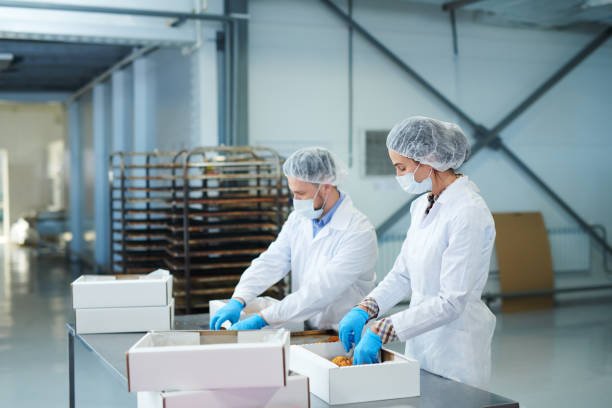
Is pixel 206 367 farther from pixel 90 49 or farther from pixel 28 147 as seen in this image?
pixel 28 147

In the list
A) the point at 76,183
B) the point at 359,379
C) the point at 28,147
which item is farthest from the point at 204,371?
the point at 28,147

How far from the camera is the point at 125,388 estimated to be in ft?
8.82

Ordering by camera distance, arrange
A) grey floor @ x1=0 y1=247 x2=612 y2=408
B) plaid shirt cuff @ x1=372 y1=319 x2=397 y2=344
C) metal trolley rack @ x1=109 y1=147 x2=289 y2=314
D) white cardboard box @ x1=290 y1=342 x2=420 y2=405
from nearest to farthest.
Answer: white cardboard box @ x1=290 y1=342 x2=420 y2=405
plaid shirt cuff @ x1=372 y1=319 x2=397 y2=344
grey floor @ x1=0 y1=247 x2=612 y2=408
metal trolley rack @ x1=109 y1=147 x2=289 y2=314

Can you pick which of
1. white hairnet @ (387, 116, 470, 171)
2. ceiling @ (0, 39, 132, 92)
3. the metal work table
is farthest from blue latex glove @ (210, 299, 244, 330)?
ceiling @ (0, 39, 132, 92)

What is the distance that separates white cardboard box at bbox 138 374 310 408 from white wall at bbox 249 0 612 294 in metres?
5.43

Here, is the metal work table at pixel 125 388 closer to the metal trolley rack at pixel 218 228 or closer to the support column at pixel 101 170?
the metal trolley rack at pixel 218 228

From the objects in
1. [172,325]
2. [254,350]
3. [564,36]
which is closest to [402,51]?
[564,36]

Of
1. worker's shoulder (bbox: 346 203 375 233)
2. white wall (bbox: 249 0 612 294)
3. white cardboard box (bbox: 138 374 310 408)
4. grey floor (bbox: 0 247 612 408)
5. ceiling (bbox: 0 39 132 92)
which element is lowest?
grey floor (bbox: 0 247 612 408)

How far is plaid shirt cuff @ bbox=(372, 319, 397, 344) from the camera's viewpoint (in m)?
2.43

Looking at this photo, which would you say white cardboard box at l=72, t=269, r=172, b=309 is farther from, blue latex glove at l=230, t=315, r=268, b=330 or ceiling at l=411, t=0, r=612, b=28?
ceiling at l=411, t=0, r=612, b=28

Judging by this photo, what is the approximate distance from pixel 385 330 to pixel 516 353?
399cm

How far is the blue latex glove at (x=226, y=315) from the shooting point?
9.85ft

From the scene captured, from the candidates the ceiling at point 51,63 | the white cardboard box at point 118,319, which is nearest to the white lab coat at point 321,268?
the white cardboard box at point 118,319

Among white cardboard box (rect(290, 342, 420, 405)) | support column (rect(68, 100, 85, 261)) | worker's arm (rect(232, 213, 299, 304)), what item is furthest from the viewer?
support column (rect(68, 100, 85, 261))
